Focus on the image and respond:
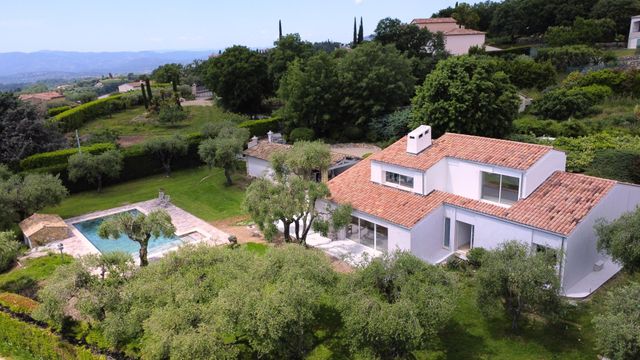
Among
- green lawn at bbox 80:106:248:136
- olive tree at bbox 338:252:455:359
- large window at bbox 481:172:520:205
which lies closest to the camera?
olive tree at bbox 338:252:455:359

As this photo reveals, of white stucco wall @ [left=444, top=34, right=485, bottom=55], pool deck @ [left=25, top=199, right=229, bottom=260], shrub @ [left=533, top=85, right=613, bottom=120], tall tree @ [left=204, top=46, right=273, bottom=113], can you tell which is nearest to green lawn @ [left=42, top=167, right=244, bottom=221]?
pool deck @ [left=25, top=199, right=229, bottom=260]

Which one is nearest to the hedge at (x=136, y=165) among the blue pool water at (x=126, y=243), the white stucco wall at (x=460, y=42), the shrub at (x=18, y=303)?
the blue pool water at (x=126, y=243)

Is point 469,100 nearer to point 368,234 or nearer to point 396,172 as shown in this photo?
point 396,172

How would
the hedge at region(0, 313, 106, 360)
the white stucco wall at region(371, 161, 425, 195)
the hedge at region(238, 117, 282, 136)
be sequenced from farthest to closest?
1. the hedge at region(238, 117, 282, 136)
2. the white stucco wall at region(371, 161, 425, 195)
3. the hedge at region(0, 313, 106, 360)

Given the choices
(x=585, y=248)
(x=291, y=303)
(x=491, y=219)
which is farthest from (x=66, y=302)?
(x=585, y=248)

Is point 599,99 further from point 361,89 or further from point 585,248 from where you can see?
point 585,248

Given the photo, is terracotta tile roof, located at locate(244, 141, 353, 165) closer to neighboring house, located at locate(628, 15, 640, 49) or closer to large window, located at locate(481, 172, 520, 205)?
large window, located at locate(481, 172, 520, 205)

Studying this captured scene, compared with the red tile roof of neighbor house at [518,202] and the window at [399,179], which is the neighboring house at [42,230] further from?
the window at [399,179]
